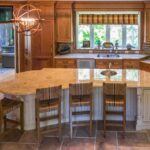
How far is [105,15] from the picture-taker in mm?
9305

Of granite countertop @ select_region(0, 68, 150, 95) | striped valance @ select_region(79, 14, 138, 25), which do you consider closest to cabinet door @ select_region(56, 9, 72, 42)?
striped valance @ select_region(79, 14, 138, 25)

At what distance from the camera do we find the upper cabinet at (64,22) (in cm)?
901

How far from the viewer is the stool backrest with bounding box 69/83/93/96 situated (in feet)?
17.4

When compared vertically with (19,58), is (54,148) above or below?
below

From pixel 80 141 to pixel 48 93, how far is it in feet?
3.06

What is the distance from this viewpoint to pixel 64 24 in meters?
9.10

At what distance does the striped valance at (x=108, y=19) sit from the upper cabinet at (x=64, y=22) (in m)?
0.49

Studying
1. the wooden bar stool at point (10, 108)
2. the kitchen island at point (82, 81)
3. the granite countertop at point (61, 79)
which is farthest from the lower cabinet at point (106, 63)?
the wooden bar stool at point (10, 108)

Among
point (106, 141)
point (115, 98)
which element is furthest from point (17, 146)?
point (115, 98)

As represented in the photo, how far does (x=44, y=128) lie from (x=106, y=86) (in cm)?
134

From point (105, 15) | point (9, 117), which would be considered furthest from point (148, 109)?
point (105, 15)

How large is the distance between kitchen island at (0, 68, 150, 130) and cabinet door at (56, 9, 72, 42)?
2696mm

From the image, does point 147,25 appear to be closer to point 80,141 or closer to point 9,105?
point 80,141

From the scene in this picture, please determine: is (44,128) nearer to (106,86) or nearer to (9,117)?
(9,117)
